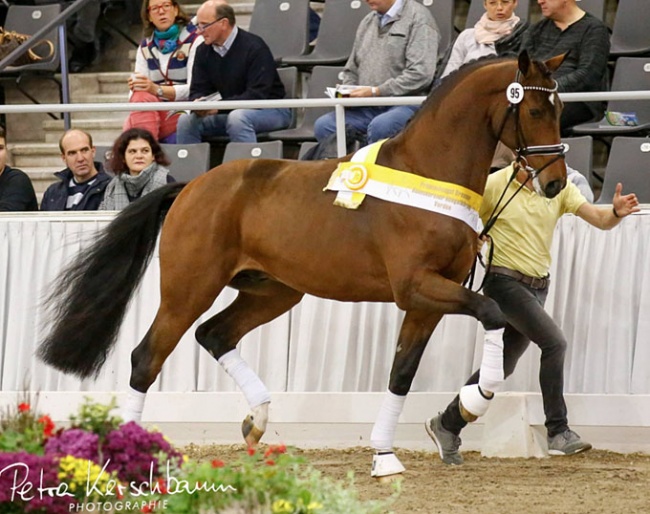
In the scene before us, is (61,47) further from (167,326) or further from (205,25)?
(167,326)

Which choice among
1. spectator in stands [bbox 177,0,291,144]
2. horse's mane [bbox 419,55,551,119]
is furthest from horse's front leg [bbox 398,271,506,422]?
spectator in stands [bbox 177,0,291,144]

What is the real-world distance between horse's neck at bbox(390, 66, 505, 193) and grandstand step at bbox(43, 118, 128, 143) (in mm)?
4745

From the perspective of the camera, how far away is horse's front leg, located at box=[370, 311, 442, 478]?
5.95m

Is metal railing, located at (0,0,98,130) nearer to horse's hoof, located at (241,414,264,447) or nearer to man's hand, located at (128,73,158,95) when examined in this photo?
man's hand, located at (128,73,158,95)

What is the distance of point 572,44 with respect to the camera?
25.0 feet

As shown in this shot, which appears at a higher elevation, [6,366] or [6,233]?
[6,233]

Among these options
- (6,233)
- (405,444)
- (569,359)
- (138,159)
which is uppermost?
(138,159)

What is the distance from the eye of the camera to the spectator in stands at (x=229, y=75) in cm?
867

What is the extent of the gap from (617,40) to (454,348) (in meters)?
2.86

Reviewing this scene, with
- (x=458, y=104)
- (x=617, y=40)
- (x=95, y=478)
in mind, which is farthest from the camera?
(x=617, y=40)

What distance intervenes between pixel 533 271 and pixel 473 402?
1.00m

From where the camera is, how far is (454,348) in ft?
23.7

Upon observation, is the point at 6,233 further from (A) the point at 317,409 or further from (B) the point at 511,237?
(B) the point at 511,237

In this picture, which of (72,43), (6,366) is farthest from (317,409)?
(72,43)
